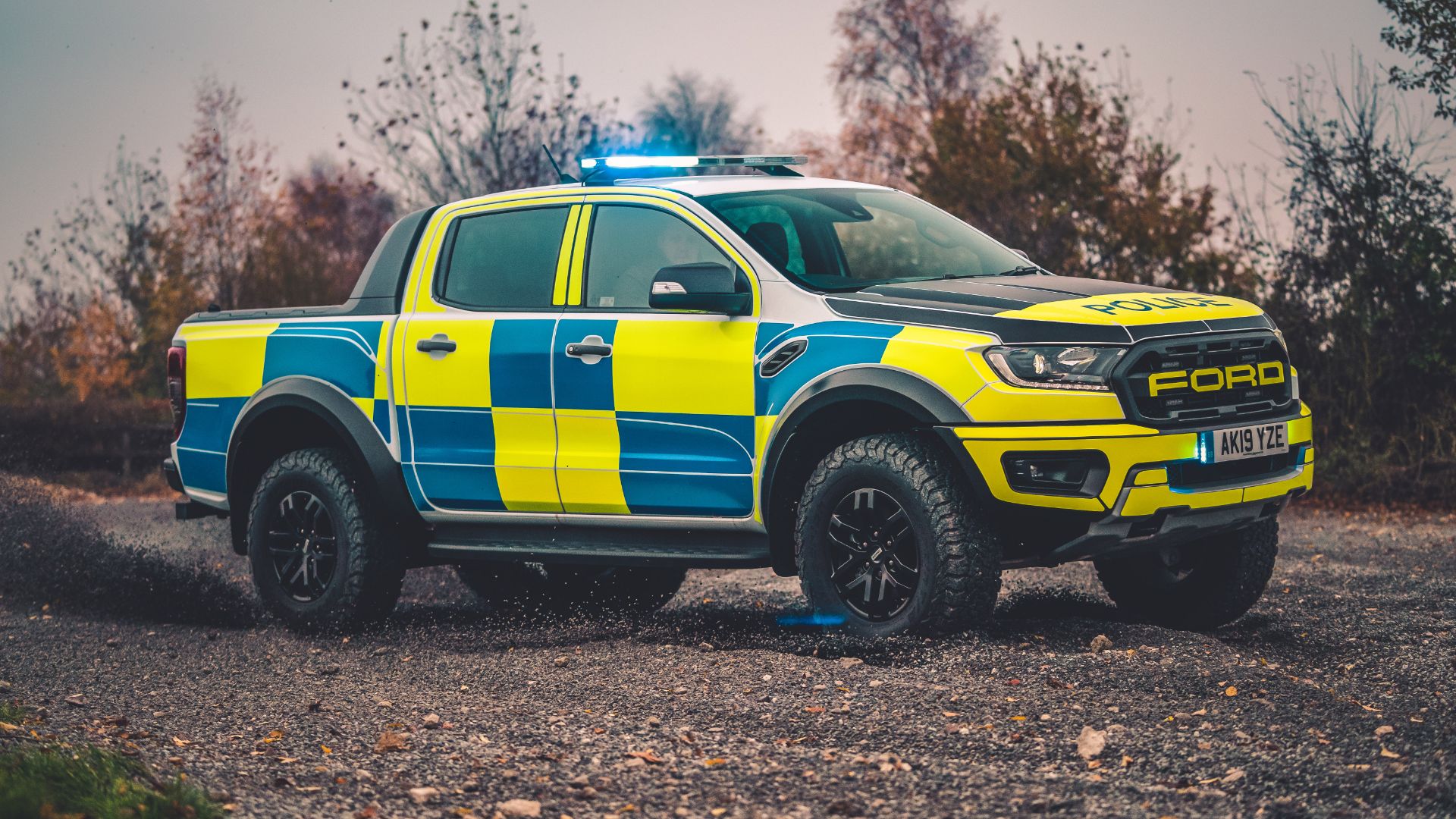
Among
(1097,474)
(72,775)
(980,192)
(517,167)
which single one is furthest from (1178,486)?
(517,167)

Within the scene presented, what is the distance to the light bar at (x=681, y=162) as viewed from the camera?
734 centimetres

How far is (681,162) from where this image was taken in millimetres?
7453

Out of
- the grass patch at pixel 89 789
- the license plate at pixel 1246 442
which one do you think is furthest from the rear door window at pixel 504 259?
the grass patch at pixel 89 789

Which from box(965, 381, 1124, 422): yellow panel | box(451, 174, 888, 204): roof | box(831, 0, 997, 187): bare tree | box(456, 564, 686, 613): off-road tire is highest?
box(831, 0, 997, 187): bare tree

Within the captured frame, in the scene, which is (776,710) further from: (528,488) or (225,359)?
(225,359)

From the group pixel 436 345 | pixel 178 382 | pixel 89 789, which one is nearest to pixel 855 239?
pixel 436 345

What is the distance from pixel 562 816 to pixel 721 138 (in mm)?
47827

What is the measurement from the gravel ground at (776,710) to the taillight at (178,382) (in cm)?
103

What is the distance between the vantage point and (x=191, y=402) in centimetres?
818

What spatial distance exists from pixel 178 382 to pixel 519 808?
4597 mm

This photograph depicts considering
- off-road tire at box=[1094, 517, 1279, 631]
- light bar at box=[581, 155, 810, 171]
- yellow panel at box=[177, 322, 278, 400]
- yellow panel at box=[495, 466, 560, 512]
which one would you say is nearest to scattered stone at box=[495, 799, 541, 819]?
yellow panel at box=[495, 466, 560, 512]

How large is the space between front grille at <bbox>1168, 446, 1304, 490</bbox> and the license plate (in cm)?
2

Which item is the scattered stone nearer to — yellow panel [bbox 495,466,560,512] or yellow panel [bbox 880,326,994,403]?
yellow panel [bbox 880,326,994,403]

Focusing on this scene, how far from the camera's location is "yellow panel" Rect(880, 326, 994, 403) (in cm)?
574
